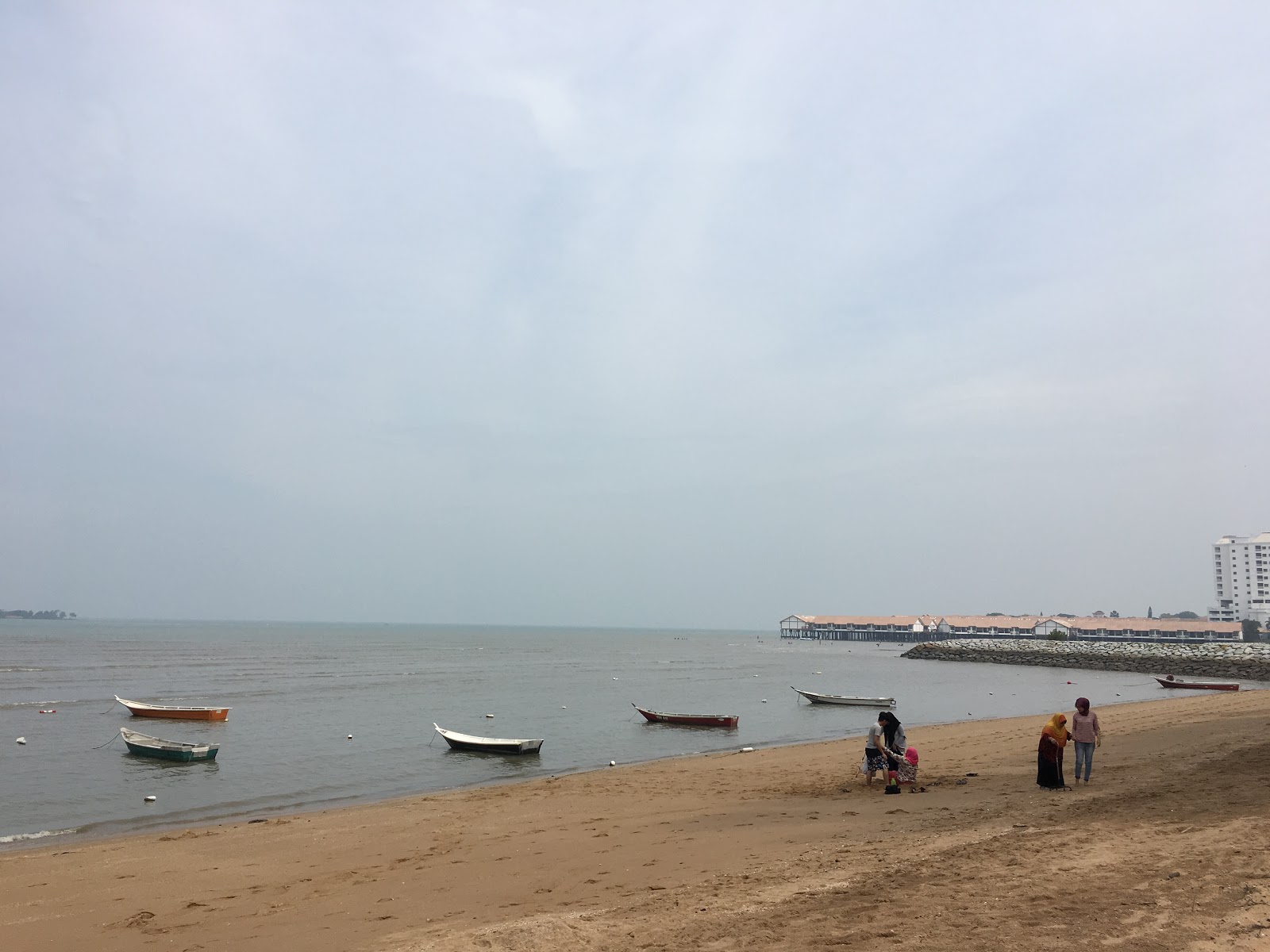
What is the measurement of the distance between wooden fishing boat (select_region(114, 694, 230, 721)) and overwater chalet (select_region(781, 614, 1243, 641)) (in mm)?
126329

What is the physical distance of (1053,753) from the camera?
13922mm

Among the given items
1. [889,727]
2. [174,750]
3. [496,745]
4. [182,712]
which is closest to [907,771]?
[889,727]

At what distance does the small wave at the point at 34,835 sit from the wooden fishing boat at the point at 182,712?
2096cm

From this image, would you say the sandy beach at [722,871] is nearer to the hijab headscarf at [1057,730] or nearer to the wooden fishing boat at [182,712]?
the hijab headscarf at [1057,730]

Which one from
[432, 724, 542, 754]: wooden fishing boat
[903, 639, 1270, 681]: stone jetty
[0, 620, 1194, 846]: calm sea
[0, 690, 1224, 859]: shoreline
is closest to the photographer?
[0, 690, 1224, 859]: shoreline

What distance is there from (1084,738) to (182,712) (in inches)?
1476

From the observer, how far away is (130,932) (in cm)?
973

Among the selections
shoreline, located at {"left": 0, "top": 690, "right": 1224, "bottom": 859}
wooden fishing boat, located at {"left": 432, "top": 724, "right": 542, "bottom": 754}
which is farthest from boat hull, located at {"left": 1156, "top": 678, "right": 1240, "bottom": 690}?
wooden fishing boat, located at {"left": 432, "top": 724, "right": 542, "bottom": 754}

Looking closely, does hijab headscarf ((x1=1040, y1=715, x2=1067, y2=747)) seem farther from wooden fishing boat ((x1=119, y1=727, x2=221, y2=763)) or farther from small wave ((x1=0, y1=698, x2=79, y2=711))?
small wave ((x1=0, y1=698, x2=79, y2=711))

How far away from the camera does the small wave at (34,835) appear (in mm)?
17188

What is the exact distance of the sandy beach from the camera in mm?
7074

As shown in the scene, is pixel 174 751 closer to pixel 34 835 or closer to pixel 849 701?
pixel 34 835

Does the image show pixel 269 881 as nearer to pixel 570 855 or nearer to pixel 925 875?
pixel 570 855

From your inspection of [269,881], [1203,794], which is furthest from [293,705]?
[1203,794]
